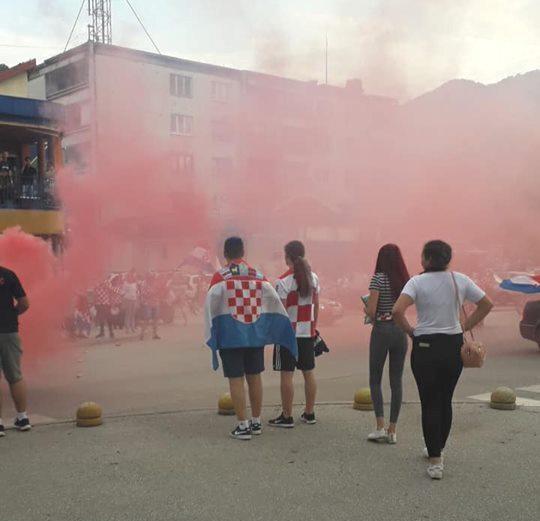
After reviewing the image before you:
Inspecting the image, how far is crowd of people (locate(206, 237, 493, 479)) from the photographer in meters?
4.48

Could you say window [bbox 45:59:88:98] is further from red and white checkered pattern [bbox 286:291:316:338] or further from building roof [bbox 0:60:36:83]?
red and white checkered pattern [bbox 286:291:316:338]

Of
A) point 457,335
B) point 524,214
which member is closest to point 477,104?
point 524,214

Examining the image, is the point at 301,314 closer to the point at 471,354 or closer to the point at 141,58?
the point at 471,354

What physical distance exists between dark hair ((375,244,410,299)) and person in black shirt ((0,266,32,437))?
10.5 feet

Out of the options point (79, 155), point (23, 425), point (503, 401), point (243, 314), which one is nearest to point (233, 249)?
point (243, 314)

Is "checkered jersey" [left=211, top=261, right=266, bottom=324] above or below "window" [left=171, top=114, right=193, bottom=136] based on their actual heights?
below

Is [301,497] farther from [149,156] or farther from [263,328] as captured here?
[149,156]

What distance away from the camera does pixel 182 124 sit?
22.4 m

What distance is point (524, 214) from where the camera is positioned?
15.7 metres

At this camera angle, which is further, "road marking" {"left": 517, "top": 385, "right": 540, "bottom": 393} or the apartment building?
the apartment building

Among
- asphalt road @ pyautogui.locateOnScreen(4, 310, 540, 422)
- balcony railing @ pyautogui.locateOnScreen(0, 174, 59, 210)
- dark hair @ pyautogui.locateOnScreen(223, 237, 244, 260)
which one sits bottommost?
asphalt road @ pyautogui.locateOnScreen(4, 310, 540, 422)

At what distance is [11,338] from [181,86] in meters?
18.9

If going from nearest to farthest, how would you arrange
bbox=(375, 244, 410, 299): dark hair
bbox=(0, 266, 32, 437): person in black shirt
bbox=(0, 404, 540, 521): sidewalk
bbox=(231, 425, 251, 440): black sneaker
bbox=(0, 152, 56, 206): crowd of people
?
bbox=(0, 404, 540, 521): sidewalk → bbox=(375, 244, 410, 299): dark hair → bbox=(231, 425, 251, 440): black sneaker → bbox=(0, 266, 32, 437): person in black shirt → bbox=(0, 152, 56, 206): crowd of people

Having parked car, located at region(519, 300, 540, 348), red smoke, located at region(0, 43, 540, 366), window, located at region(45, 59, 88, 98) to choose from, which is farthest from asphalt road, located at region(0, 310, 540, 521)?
window, located at region(45, 59, 88, 98)
